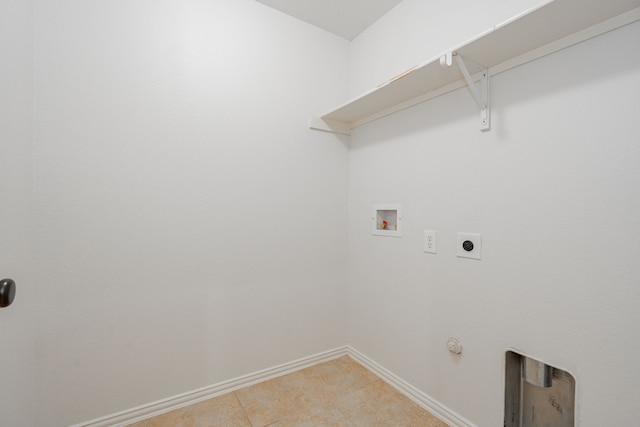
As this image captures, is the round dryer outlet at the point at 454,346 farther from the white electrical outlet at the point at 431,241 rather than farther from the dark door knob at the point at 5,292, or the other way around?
the dark door knob at the point at 5,292

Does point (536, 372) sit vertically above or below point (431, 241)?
below

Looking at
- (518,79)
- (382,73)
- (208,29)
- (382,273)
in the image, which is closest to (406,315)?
(382,273)

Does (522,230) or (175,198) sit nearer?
(522,230)

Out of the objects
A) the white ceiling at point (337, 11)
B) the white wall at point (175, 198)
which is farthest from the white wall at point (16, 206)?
the white ceiling at point (337, 11)

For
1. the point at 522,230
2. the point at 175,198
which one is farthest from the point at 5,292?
the point at 522,230

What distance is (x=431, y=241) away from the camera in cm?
161

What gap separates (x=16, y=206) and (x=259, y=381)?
1607 millimetres

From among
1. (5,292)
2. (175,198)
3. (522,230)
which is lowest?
(5,292)

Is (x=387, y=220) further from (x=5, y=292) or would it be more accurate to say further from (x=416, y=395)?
(x=5, y=292)

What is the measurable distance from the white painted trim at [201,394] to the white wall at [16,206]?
0.35m

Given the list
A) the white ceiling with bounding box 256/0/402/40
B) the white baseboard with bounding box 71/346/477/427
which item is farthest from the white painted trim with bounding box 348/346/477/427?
the white ceiling with bounding box 256/0/402/40

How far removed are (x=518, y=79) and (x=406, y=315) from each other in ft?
4.61

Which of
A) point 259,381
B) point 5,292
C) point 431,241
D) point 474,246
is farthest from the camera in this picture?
point 259,381

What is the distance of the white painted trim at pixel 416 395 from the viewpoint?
147cm
